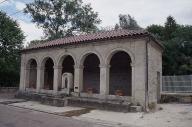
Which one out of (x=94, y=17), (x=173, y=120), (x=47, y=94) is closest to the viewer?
(x=173, y=120)

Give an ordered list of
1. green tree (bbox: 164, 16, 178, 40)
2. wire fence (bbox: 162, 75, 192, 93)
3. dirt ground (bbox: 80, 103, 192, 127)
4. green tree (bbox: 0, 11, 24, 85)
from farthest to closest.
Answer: green tree (bbox: 164, 16, 178, 40) < green tree (bbox: 0, 11, 24, 85) < wire fence (bbox: 162, 75, 192, 93) < dirt ground (bbox: 80, 103, 192, 127)

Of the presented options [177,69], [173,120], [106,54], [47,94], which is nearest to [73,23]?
[177,69]

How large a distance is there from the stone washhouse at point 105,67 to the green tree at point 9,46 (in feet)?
21.1

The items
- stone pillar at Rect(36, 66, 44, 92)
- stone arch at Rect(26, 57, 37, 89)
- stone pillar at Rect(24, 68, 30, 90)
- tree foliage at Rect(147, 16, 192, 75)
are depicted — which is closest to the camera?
stone pillar at Rect(36, 66, 44, 92)

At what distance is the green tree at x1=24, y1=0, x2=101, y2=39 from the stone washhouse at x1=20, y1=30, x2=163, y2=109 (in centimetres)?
1493

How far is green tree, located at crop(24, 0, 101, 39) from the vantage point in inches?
1468

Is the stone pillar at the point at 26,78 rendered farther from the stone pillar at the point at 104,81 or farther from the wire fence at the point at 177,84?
the wire fence at the point at 177,84

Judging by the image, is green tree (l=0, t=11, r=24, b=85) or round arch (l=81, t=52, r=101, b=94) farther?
green tree (l=0, t=11, r=24, b=85)

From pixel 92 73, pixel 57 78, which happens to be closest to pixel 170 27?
pixel 92 73

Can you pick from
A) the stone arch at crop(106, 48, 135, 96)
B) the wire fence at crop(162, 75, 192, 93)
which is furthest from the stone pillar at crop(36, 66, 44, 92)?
the wire fence at crop(162, 75, 192, 93)

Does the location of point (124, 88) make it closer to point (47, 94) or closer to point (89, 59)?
point (89, 59)

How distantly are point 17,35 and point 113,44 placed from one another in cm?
1788

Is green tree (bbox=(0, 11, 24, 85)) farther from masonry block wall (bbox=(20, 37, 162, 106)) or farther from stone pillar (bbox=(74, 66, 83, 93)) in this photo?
stone pillar (bbox=(74, 66, 83, 93))

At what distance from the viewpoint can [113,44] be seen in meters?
15.2
